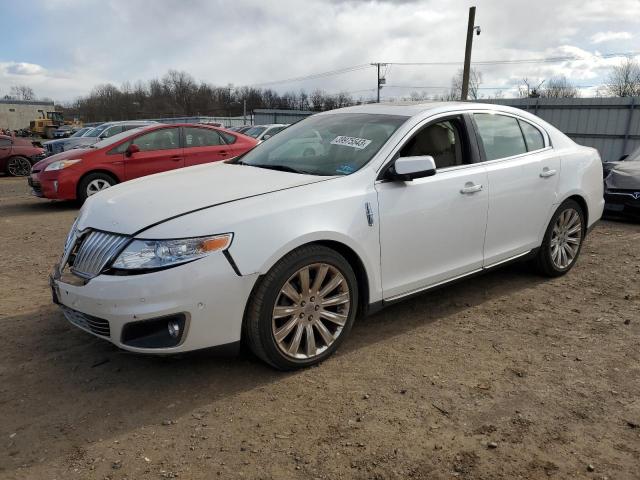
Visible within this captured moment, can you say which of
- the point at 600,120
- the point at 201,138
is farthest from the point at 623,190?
the point at 600,120

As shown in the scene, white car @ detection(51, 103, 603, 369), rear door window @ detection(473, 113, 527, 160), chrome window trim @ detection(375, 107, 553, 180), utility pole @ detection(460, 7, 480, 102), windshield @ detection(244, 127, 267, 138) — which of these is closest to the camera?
white car @ detection(51, 103, 603, 369)

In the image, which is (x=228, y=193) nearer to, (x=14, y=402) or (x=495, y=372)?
(x=14, y=402)

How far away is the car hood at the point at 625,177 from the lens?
8.09 meters

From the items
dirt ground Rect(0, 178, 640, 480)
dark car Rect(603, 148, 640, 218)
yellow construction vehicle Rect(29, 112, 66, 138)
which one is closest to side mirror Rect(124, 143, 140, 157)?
dirt ground Rect(0, 178, 640, 480)

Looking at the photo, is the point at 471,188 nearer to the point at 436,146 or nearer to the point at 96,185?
the point at 436,146

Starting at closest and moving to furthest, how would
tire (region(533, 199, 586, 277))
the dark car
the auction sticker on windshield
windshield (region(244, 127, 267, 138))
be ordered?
1. the auction sticker on windshield
2. tire (region(533, 199, 586, 277))
3. the dark car
4. windshield (region(244, 127, 267, 138))

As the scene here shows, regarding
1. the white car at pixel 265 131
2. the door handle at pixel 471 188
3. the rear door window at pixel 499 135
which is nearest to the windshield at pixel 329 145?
the door handle at pixel 471 188

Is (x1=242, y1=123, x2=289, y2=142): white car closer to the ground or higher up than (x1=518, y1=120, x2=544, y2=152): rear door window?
closer to the ground

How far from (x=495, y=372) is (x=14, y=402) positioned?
2815 mm

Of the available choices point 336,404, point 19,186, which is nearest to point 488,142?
point 336,404

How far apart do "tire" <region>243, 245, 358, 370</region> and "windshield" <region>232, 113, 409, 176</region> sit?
71cm

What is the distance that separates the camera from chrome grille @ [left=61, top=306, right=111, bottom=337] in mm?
2902

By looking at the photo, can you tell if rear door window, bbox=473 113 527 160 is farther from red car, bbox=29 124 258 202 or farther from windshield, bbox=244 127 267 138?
windshield, bbox=244 127 267 138

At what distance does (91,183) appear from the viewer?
357 inches
